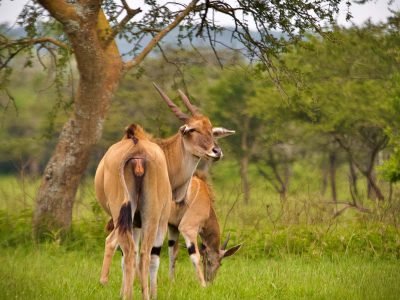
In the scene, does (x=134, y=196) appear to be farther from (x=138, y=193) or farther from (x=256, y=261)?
(x=256, y=261)

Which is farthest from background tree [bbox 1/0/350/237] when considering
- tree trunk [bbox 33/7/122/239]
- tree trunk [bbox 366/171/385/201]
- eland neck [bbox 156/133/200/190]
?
tree trunk [bbox 366/171/385/201]

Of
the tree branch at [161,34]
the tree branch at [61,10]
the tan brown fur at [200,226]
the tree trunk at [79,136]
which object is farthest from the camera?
the tree branch at [161,34]

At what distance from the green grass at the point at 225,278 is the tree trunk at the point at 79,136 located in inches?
23.5

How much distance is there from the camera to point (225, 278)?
9.41m

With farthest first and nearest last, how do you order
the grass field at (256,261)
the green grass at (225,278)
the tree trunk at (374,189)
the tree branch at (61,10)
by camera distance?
the tree trunk at (374,189) → the tree branch at (61,10) → the grass field at (256,261) → the green grass at (225,278)

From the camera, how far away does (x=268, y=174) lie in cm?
3066

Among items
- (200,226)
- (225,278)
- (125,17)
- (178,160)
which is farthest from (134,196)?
(125,17)

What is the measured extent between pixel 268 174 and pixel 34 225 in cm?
1972

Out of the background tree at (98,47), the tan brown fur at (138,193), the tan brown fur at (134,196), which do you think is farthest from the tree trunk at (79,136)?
the tan brown fur at (134,196)

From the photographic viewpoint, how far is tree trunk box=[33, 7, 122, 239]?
11283mm

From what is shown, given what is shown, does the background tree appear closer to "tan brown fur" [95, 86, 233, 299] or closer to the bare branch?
the bare branch

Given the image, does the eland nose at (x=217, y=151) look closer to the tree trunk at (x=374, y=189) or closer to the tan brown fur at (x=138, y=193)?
the tan brown fur at (x=138, y=193)

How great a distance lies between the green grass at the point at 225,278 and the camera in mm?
A: 7852

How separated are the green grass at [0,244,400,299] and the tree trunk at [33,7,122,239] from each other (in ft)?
1.95
